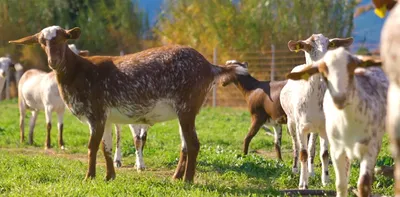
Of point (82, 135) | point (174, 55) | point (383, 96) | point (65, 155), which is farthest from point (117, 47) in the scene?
point (383, 96)

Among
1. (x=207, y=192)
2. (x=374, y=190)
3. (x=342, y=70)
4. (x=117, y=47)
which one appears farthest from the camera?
(x=117, y=47)

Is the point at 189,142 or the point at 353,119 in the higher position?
the point at 353,119

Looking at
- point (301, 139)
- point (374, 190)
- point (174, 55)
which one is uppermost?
point (174, 55)

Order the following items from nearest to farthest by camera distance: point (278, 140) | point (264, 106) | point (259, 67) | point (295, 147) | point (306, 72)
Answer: point (306, 72)
point (295, 147)
point (278, 140)
point (264, 106)
point (259, 67)

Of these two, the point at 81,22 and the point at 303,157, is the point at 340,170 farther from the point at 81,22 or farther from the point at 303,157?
the point at 81,22

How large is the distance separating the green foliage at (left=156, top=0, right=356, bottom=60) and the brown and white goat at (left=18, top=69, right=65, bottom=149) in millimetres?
11783

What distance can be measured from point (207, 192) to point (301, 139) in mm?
1612

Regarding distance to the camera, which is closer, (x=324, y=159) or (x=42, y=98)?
(x=324, y=159)

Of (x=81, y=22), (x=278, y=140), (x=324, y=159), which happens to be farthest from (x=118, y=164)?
(x=81, y=22)

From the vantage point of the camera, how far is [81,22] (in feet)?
112

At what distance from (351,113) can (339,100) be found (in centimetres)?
31

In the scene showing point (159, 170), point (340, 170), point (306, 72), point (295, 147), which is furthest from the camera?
point (159, 170)

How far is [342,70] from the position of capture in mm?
5598

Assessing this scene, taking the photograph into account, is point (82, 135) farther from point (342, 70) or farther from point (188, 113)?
point (342, 70)
